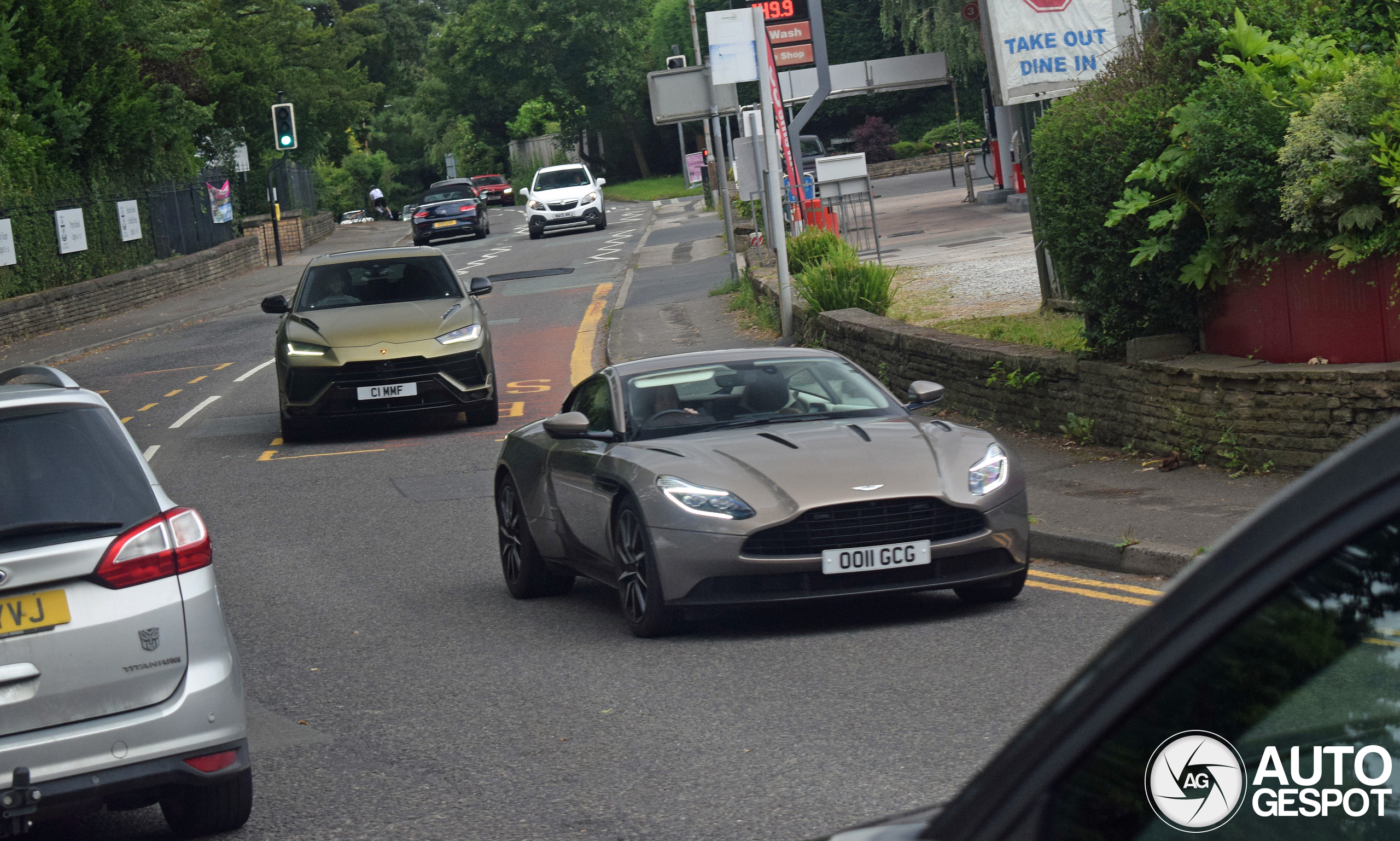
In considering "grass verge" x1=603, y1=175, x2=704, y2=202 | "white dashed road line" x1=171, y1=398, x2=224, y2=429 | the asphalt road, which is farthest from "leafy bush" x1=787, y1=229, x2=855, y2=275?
"grass verge" x1=603, y1=175, x2=704, y2=202

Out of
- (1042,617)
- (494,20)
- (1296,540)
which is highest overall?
(494,20)

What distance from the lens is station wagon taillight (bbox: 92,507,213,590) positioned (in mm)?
4883

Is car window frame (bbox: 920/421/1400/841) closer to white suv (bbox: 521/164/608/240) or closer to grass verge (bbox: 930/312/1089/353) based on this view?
grass verge (bbox: 930/312/1089/353)

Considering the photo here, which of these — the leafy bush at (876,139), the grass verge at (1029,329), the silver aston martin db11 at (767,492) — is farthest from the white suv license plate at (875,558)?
the leafy bush at (876,139)

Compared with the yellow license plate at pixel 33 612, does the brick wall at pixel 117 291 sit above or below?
above

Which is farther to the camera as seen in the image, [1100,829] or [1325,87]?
[1325,87]

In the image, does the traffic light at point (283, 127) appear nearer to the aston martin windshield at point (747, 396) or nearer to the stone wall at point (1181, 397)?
the stone wall at point (1181, 397)

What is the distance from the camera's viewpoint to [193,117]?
4188 centimetres

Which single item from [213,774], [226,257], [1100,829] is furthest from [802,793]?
[226,257]

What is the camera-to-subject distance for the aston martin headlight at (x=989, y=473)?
771cm

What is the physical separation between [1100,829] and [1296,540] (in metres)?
0.33

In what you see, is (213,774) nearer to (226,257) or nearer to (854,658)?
(854,658)

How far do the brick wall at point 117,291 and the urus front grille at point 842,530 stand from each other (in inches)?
954

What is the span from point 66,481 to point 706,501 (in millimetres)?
3239
